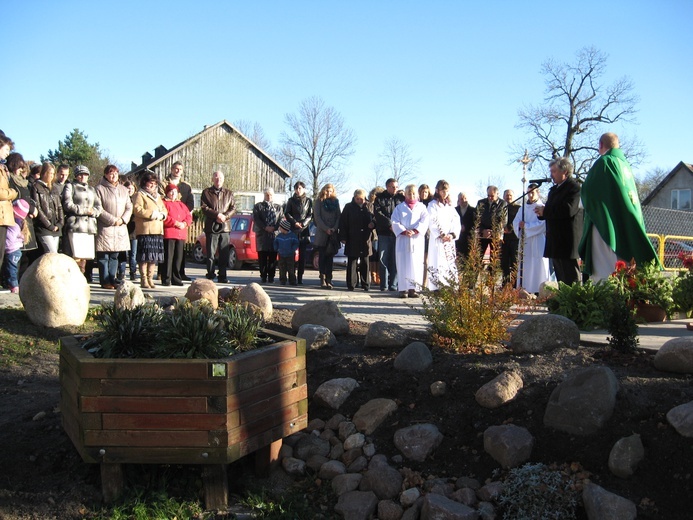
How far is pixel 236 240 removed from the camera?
2184cm

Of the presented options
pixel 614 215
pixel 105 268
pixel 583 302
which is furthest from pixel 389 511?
pixel 105 268

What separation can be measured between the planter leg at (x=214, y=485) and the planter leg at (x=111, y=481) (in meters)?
0.52

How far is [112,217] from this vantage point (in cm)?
1116

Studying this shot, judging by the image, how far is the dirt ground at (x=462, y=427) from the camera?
3.86 m

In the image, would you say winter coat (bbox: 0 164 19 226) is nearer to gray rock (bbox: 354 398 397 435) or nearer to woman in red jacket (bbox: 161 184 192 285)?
woman in red jacket (bbox: 161 184 192 285)

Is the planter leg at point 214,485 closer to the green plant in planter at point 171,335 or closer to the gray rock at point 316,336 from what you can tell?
the green plant in planter at point 171,335

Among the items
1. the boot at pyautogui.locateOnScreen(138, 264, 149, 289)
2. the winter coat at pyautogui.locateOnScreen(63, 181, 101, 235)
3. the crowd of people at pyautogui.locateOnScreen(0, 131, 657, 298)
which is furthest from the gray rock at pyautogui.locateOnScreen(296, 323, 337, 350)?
the winter coat at pyautogui.locateOnScreen(63, 181, 101, 235)

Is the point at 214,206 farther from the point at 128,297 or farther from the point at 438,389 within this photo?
the point at 438,389

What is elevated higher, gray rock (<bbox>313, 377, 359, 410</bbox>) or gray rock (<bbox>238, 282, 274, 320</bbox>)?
gray rock (<bbox>238, 282, 274, 320</bbox>)

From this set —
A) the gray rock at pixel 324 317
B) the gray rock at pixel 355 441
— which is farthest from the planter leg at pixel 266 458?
the gray rock at pixel 324 317

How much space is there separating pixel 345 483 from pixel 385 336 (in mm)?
1804

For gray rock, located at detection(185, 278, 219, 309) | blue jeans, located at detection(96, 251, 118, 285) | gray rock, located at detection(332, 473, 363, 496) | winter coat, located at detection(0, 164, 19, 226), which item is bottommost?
gray rock, located at detection(332, 473, 363, 496)

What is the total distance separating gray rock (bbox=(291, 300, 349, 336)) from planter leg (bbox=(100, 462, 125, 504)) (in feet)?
9.20

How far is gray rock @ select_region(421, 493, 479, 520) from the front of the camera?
12.6 feet
